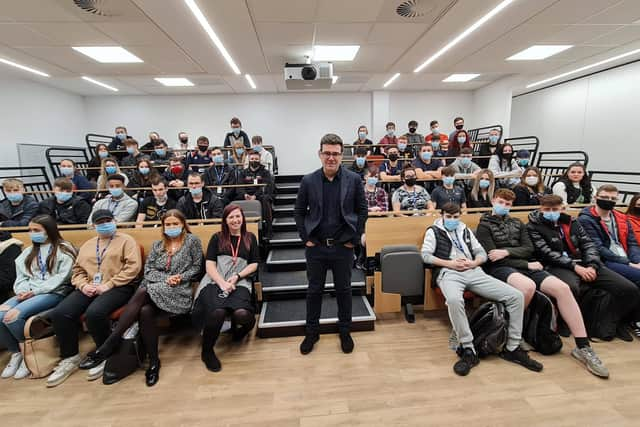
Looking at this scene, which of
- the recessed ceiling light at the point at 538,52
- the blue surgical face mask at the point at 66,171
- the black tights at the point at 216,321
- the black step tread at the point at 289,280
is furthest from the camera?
the recessed ceiling light at the point at 538,52

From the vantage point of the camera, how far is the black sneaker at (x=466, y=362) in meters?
1.95

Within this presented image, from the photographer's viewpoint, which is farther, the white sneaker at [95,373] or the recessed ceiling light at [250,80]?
the recessed ceiling light at [250,80]

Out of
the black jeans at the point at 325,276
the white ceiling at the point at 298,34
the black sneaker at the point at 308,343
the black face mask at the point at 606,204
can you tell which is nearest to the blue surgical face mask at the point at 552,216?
the black face mask at the point at 606,204

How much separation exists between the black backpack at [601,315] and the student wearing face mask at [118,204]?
15.0 ft

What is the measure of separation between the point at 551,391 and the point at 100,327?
3158mm

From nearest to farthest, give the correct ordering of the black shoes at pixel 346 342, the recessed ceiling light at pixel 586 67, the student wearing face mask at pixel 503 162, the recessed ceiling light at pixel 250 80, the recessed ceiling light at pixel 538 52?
the black shoes at pixel 346 342, the student wearing face mask at pixel 503 162, the recessed ceiling light at pixel 538 52, the recessed ceiling light at pixel 586 67, the recessed ceiling light at pixel 250 80

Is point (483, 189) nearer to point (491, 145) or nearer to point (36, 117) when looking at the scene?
point (491, 145)

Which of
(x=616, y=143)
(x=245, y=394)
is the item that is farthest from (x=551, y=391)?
(x=616, y=143)

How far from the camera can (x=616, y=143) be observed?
573 centimetres

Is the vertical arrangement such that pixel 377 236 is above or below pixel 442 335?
above

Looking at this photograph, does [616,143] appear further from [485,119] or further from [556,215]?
[556,215]

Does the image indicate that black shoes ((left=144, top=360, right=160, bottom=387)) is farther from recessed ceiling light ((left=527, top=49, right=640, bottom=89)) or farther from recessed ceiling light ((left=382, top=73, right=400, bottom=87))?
recessed ceiling light ((left=527, top=49, right=640, bottom=89))

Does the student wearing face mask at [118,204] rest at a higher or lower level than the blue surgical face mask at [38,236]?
higher

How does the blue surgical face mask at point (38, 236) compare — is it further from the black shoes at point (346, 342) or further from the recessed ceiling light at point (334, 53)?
the recessed ceiling light at point (334, 53)
